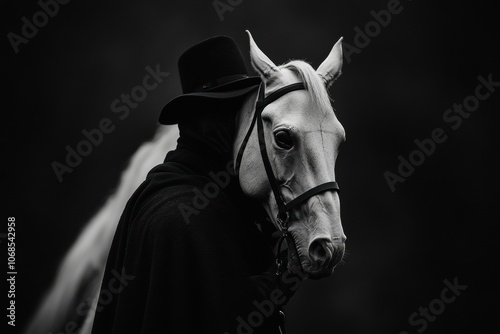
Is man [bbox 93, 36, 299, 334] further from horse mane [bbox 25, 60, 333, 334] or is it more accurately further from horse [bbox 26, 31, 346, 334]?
horse mane [bbox 25, 60, 333, 334]

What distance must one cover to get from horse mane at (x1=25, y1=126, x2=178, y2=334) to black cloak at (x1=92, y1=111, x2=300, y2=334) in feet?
2.22

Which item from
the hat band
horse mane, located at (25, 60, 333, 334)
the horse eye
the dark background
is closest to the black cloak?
the hat band

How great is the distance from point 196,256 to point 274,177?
30 centimetres

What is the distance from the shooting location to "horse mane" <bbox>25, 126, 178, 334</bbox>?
2.45 meters

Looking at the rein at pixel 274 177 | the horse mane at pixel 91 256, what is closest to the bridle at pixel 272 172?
the rein at pixel 274 177

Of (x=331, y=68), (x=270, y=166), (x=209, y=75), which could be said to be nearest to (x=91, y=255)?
(x=209, y=75)

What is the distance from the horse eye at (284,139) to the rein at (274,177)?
0.20ft

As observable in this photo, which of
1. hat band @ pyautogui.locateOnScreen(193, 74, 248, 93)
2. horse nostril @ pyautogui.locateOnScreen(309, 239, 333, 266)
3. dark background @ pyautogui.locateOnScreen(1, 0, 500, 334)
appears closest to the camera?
horse nostril @ pyautogui.locateOnScreen(309, 239, 333, 266)

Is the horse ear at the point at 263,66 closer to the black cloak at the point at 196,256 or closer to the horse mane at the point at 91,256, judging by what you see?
the black cloak at the point at 196,256

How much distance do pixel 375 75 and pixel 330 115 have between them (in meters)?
2.26

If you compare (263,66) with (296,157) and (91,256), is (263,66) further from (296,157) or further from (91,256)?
(91,256)

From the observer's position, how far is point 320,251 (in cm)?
133

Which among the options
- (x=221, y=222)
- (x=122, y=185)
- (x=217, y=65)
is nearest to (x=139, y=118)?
(x=122, y=185)

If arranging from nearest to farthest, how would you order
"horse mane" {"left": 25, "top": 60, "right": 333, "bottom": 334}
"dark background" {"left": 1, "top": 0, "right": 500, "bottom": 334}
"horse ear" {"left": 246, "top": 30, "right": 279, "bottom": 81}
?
"horse ear" {"left": 246, "top": 30, "right": 279, "bottom": 81} < "horse mane" {"left": 25, "top": 60, "right": 333, "bottom": 334} < "dark background" {"left": 1, "top": 0, "right": 500, "bottom": 334}
